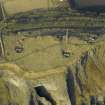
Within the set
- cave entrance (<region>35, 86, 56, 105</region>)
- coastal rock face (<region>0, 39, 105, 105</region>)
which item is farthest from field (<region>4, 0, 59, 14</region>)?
cave entrance (<region>35, 86, 56, 105</region>)

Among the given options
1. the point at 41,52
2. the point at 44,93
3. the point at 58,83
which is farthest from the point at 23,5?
the point at 44,93

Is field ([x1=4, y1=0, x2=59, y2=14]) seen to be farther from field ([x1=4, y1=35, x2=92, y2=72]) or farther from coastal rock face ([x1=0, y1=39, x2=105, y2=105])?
coastal rock face ([x1=0, y1=39, x2=105, y2=105])

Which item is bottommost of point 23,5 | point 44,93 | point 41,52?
point 44,93

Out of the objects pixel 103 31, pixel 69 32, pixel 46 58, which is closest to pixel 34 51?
pixel 46 58

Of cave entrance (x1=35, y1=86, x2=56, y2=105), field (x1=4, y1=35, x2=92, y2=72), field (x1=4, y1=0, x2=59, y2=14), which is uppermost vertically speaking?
field (x1=4, y1=0, x2=59, y2=14)

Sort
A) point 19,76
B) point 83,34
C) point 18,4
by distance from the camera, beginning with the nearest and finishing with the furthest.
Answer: point 19,76, point 83,34, point 18,4

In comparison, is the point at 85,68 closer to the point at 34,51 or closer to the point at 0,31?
the point at 34,51

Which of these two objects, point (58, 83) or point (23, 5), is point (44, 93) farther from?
point (23, 5)

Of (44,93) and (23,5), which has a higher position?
(23,5)
